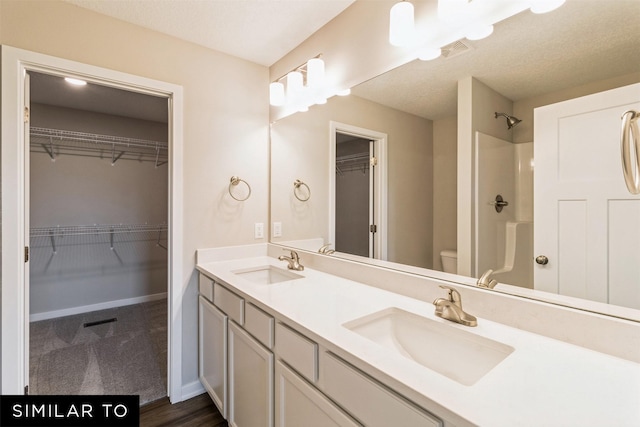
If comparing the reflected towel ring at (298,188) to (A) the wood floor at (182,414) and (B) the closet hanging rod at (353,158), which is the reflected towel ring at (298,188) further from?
(A) the wood floor at (182,414)

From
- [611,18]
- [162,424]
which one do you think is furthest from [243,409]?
[611,18]

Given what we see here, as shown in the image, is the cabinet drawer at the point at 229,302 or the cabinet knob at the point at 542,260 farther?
the cabinet drawer at the point at 229,302

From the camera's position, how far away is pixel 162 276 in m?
3.85

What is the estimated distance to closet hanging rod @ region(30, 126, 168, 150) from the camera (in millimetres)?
3039

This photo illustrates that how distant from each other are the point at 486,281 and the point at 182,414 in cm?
189

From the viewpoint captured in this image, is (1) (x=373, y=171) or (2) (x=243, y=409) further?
(1) (x=373, y=171)

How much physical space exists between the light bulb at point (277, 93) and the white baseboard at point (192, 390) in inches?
79.7

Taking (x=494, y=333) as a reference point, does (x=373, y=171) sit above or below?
above

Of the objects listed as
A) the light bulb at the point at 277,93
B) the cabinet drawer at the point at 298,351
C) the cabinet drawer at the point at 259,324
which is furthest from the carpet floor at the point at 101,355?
the light bulb at the point at 277,93

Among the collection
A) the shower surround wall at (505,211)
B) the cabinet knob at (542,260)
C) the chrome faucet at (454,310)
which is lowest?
the chrome faucet at (454,310)

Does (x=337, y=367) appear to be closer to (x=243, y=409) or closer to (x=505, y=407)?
(x=505, y=407)

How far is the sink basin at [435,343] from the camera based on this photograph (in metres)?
0.90

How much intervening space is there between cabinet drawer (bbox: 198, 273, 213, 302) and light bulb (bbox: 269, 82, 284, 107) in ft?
4.28

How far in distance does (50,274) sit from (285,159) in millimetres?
3031
